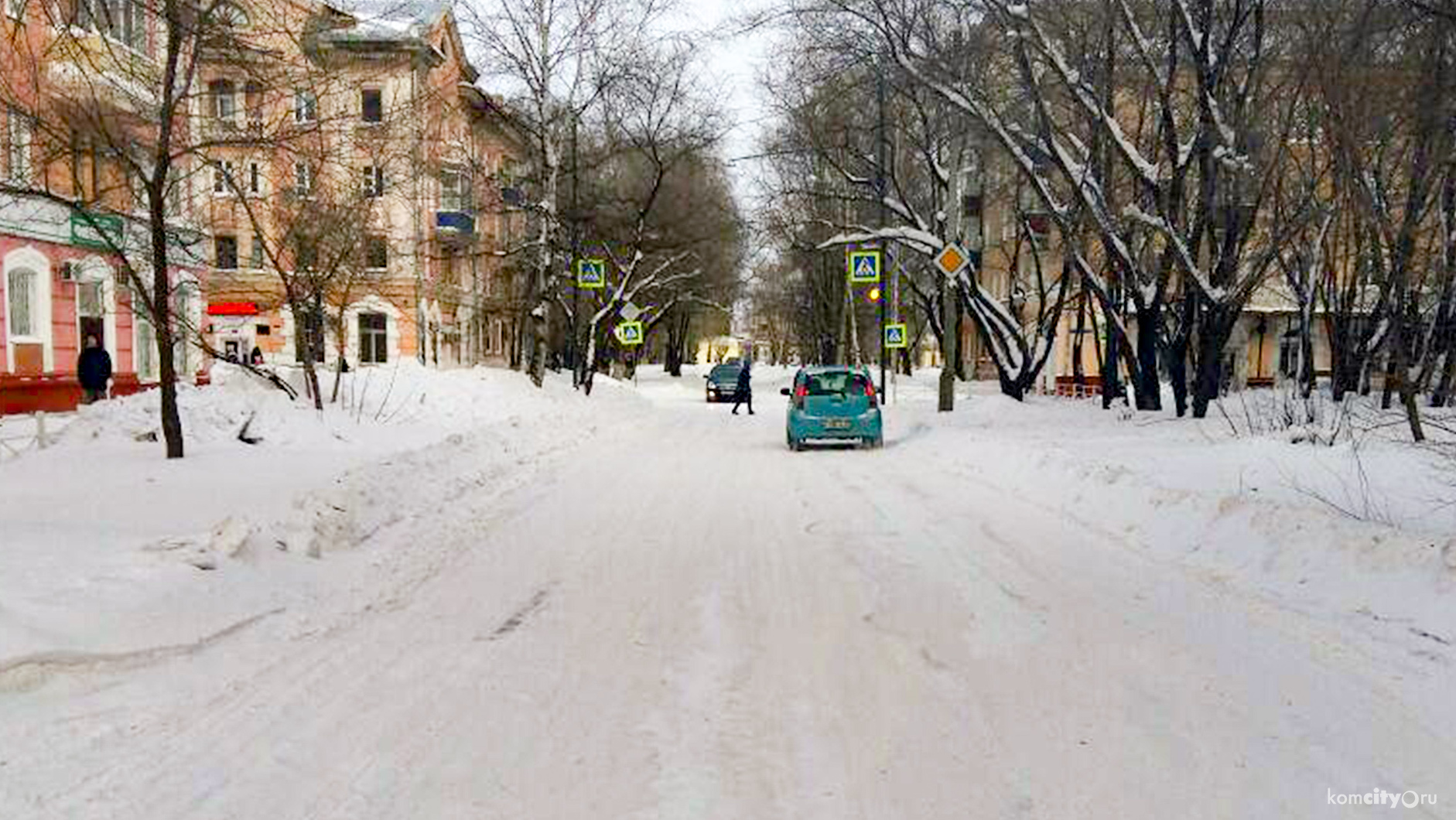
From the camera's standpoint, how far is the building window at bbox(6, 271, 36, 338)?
21.4 meters

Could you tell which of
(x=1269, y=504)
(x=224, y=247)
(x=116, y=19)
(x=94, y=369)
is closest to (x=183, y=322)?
(x=116, y=19)

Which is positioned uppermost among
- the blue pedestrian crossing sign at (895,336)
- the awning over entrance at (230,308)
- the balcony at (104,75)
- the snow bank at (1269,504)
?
the balcony at (104,75)

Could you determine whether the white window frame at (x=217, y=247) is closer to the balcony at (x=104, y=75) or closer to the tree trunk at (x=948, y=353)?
the balcony at (x=104, y=75)

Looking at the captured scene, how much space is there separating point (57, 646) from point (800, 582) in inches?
172

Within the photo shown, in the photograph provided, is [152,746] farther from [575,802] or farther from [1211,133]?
[1211,133]

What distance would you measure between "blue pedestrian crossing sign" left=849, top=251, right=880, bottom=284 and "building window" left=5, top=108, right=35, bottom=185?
18.9 metres

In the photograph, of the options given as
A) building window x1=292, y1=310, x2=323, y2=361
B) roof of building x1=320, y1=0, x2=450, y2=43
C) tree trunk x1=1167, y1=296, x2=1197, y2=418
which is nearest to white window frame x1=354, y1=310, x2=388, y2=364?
building window x1=292, y1=310, x2=323, y2=361

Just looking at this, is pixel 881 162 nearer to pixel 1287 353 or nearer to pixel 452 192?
pixel 452 192

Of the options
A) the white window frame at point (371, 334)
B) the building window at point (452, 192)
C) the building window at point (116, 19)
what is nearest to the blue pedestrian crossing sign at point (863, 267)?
the building window at point (452, 192)

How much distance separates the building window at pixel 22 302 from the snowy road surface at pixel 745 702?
1814 cm

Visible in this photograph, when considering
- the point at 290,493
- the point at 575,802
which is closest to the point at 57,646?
the point at 575,802

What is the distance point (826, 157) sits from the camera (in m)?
24.5

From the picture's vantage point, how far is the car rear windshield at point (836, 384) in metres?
19.3

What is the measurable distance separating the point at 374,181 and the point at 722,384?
29.6 m
